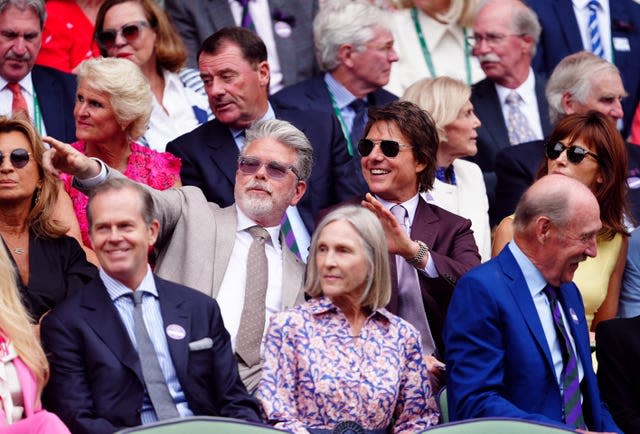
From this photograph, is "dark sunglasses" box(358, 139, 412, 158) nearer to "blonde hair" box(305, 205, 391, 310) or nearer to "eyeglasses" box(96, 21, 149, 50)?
"blonde hair" box(305, 205, 391, 310)

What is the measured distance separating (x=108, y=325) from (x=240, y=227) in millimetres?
1110

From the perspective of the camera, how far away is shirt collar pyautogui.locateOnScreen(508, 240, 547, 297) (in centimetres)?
607

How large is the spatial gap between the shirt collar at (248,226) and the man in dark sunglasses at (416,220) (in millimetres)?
504

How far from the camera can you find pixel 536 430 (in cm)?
521

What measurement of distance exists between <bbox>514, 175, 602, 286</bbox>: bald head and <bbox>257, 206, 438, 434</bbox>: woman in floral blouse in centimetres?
56

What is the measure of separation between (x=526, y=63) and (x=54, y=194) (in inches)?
143

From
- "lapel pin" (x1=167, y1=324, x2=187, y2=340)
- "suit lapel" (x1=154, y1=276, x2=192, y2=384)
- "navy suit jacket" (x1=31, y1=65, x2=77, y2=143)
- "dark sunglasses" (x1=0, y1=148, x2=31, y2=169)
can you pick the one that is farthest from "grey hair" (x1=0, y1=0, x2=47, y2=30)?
"lapel pin" (x1=167, y1=324, x2=187, y2=340)

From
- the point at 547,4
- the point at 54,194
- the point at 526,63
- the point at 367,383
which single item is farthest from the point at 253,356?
the point at 547,4

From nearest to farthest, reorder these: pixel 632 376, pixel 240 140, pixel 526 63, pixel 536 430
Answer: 1. pixel 536 430
2. pixel 632 376
3. pixel 240 140
4. pixel 526 63

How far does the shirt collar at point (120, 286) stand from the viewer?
231 inches

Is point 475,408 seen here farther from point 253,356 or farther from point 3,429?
point 3,429

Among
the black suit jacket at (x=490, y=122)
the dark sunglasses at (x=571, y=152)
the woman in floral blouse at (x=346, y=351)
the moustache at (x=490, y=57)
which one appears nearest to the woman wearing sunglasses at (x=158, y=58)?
the black suit jacket at (x=490, y=122)

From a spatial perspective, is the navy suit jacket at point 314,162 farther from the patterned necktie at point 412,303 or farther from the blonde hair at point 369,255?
the blonde hair at point 369,255

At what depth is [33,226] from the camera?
652 cm
